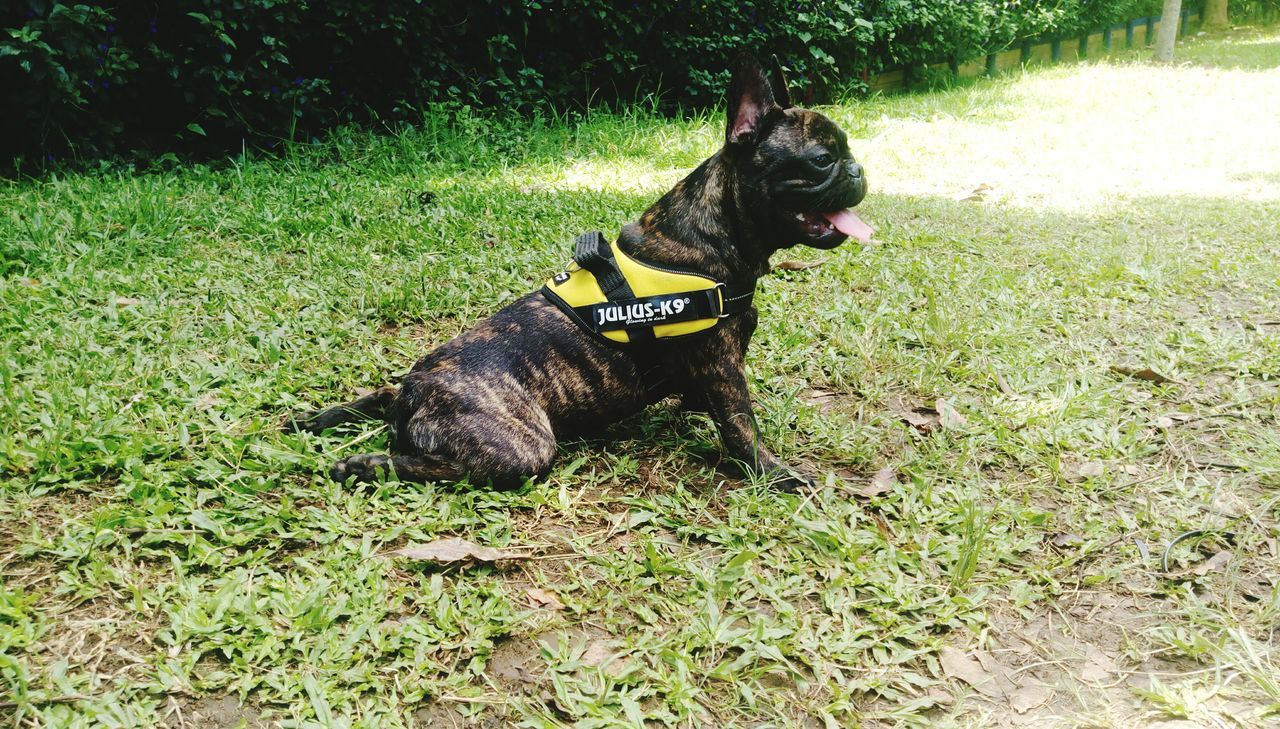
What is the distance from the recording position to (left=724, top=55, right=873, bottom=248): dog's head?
121 inches

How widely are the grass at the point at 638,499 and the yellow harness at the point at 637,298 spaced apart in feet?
1.91

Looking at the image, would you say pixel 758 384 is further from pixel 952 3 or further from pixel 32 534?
pixel 952 3

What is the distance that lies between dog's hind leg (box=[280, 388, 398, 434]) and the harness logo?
0.92m

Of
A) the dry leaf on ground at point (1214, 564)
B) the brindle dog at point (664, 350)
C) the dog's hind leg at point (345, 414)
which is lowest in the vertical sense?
the dry leaf on ground at point (1214, 564)

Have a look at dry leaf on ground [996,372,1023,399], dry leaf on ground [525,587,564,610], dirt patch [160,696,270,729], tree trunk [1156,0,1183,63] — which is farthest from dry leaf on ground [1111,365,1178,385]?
tree trunk [1156,0,1183,63]

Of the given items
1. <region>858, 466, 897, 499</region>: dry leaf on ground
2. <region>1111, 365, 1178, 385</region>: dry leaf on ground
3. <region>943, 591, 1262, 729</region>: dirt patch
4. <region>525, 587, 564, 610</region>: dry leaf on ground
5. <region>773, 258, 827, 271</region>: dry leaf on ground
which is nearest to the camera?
<region>943, 591, 1262, 729</region>: dirt patch

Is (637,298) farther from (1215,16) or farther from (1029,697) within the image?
(1215,16)

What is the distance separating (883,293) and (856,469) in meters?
1.93

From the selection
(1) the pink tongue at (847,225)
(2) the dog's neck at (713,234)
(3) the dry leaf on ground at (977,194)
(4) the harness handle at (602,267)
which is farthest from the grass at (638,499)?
(3) the dry leaf on ground at (977,194)

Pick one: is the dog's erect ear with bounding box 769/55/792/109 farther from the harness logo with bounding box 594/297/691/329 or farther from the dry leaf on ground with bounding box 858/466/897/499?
the dry leaf on ground with bounding box 858/466/897/499

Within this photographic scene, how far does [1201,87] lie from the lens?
12242 millimetres

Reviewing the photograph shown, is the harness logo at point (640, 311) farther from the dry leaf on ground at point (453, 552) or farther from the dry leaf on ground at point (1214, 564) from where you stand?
the dry leaf on ground at point (1214, 564)

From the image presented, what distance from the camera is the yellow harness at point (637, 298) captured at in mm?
3113

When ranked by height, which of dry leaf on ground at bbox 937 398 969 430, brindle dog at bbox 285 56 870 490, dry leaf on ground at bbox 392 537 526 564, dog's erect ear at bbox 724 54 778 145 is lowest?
dry leaf on ground at bbox 937 398 969 430
